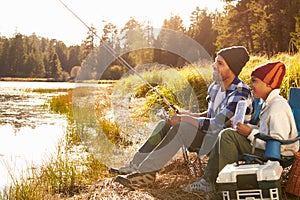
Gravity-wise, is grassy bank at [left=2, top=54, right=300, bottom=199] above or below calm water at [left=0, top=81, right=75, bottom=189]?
above

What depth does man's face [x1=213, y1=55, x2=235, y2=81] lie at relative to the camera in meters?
3.32

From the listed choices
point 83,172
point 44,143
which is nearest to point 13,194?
point 83,172

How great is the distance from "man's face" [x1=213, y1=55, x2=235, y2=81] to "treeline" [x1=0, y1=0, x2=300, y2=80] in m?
0.80

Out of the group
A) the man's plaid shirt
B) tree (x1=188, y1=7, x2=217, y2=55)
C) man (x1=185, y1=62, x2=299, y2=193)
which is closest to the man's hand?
man (x1=185, y1=62, x2=299, y2=193)

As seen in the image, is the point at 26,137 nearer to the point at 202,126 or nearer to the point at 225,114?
the point at 202,126

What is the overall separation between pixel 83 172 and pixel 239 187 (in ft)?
6.83

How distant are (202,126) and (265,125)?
23.0 inches

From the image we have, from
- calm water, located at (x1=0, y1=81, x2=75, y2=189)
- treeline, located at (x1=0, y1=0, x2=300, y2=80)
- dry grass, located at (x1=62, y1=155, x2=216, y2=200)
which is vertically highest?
treeline, located at (x1=0, y1=0, x2=300, y2=80)

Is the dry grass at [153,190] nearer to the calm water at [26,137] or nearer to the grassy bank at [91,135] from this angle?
the grassy bank at [91,135]

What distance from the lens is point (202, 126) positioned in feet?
10.9

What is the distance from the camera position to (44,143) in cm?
670

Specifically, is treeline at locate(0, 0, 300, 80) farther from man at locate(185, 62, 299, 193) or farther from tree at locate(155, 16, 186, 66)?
man at locate(185, 62, 299, 193)

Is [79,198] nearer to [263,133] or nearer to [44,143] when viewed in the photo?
[263,133]

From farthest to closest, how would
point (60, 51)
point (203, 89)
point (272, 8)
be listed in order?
point (60, 51)
point (272, 8)
point (203, 89)
